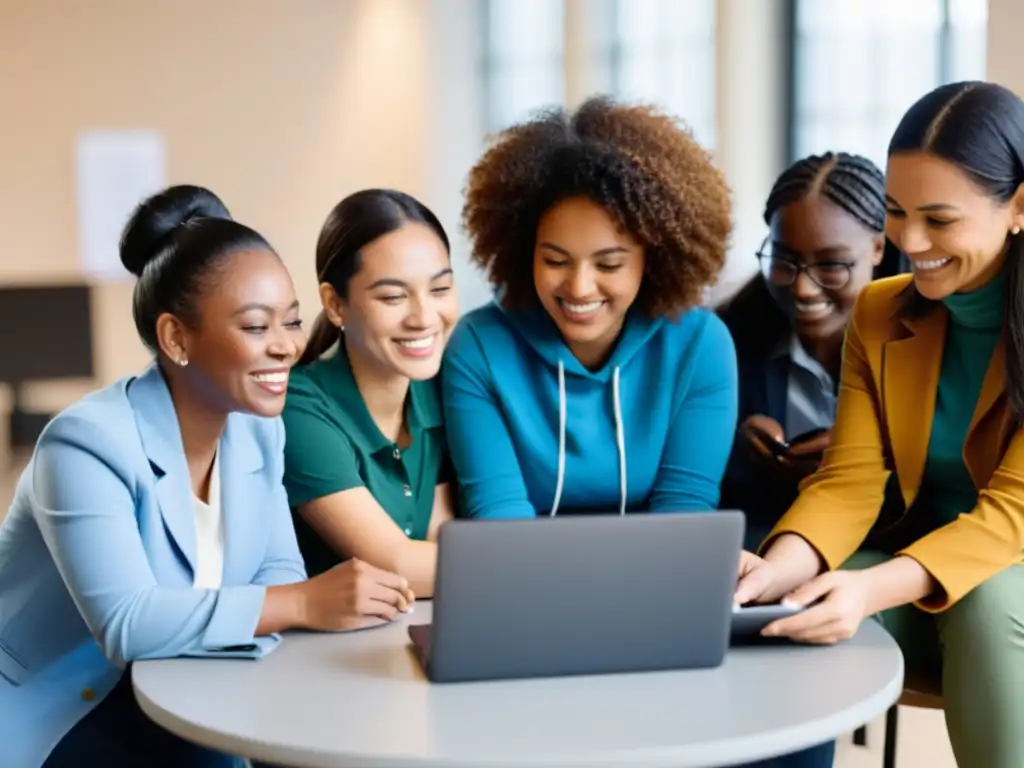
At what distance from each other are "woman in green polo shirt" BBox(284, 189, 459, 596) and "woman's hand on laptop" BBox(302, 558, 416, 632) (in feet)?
1.02

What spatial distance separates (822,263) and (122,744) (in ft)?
4.55

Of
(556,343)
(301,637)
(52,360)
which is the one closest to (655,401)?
(556,343)

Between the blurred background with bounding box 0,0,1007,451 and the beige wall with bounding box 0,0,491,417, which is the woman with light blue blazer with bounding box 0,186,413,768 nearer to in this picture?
the blurred background with bounding box 0,0,1007,451

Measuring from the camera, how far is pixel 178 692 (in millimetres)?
1362

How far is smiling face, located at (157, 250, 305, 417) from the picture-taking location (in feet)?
5.32

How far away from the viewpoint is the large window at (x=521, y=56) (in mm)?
6750

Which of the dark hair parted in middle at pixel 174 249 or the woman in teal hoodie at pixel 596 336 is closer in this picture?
the dark hair parted in middle at pixel 174 249

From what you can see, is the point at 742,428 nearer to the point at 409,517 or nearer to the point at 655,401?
the point at 655,401

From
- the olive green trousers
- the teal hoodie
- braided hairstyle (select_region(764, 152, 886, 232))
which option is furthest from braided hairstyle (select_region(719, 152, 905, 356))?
the olive green trousers

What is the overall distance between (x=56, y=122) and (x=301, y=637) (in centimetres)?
591

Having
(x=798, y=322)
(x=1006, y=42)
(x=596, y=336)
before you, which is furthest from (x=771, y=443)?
(x=1006, y=42)

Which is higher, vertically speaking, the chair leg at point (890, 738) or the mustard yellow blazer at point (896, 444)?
the mustard yellow blazer at point (896, 444)

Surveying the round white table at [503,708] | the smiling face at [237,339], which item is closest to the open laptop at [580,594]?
the round white table at [503,708]

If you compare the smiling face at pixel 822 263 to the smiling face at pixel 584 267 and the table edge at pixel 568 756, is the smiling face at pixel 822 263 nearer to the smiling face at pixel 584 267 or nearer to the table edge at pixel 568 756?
the smiling face at pixel 584 267
